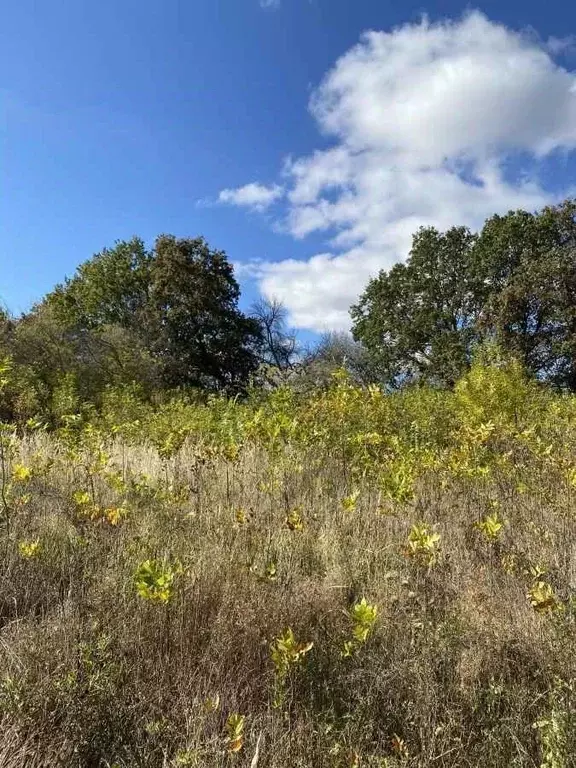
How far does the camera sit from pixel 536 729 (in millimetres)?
1656

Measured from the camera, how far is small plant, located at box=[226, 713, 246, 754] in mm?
1426

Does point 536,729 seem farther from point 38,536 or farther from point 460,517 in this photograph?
point 38,536

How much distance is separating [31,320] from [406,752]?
14.8 metres

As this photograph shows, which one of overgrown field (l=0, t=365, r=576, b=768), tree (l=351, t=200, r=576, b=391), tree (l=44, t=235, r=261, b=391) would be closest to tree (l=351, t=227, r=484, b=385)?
tree (l=351, t=200, r=576, b=391)

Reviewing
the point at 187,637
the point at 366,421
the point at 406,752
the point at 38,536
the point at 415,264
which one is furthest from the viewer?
the point at 415,264

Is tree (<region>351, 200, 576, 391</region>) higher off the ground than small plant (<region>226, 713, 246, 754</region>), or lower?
higher

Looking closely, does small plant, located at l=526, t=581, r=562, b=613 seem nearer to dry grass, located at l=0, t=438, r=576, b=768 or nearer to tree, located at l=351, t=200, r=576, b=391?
dry grass, located at l=0, t=438, r=576, b=768

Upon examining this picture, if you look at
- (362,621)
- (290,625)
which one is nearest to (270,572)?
(290,625)

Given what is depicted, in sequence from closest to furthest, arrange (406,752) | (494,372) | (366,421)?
(406,752) < (366,421) < (494,372)

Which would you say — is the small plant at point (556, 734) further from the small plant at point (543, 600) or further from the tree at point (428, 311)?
the tree at point (428, 311)

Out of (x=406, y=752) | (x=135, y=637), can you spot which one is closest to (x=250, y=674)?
(x=135, y=637)

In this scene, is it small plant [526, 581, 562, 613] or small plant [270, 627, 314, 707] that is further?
small plant [526, 581, 562, 613]

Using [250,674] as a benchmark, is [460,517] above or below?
above

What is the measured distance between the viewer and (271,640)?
6.62 feet
